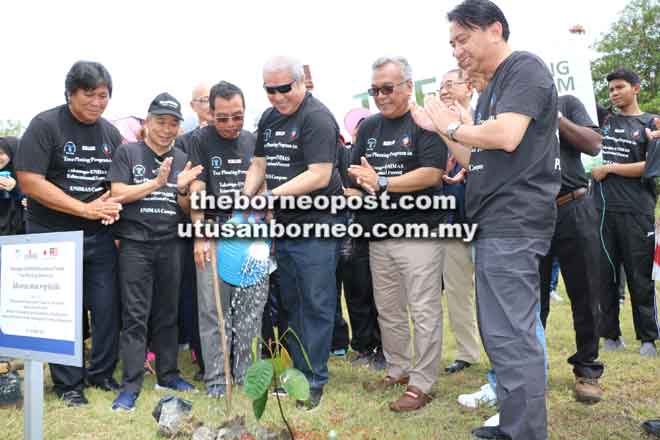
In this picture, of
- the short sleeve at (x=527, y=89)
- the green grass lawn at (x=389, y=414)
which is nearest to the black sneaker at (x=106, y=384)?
the green grass lawn at (x=389, y=414)

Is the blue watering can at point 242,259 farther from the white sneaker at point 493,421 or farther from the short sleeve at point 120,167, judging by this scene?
the white sneaker at point 493,421

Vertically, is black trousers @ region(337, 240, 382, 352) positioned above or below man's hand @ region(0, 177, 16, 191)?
below

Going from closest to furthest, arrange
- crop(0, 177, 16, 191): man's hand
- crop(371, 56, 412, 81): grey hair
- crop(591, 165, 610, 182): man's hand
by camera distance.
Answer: crop(371, 56, 412, 81): grey hair, crop(0, 177, 16, 191): man's hand, crop(591, 165, 610, 182): man's hand

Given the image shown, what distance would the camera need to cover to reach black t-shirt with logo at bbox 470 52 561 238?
2740 millimetres

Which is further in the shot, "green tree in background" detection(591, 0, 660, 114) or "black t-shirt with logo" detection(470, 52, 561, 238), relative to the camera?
"green tree in background" detection(591, 0, 660, 114)

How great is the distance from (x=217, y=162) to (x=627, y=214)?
143 inches

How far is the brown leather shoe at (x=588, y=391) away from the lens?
387 cm

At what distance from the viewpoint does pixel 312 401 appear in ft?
12.9

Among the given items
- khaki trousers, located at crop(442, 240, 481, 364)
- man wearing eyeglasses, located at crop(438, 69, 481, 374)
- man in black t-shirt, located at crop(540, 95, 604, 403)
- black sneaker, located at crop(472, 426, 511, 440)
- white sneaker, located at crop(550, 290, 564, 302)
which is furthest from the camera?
white sneaker, located at crop(550, 290, 564, 302)

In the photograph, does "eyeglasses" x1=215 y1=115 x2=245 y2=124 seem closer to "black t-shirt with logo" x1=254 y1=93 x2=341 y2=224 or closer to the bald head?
"black t-shirt with logo" x1=254 y1=93 x2=341 y2=224

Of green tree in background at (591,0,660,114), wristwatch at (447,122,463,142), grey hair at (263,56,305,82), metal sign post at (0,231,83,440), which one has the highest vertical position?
green tree in background at (591,0,660,114)

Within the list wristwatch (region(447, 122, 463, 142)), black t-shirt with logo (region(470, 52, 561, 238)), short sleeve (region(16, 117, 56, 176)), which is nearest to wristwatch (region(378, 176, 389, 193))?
wristwatch (region(447, 122, 463, 142))

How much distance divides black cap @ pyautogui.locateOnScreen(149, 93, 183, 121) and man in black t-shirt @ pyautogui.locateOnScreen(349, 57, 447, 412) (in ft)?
4.39

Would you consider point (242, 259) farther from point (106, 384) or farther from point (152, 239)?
point (106, 384)
